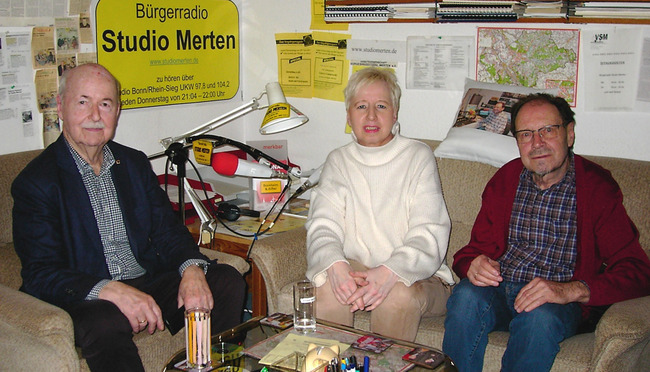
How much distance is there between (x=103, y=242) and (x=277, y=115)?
2.98ft

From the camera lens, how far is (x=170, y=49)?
10.2ft

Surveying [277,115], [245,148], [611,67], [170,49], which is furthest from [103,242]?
[611,67]

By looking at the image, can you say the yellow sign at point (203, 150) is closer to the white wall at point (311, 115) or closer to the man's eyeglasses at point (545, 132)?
the white wall at point (311, 115)

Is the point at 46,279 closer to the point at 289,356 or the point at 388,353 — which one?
the point at 289,356

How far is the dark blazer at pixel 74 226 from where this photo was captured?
6.72 feet

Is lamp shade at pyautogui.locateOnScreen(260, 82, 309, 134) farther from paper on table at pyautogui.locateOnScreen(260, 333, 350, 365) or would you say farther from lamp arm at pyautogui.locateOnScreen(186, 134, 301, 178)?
paper on table at pyautogui.locateOnScreen(260, 333, 350, 365)

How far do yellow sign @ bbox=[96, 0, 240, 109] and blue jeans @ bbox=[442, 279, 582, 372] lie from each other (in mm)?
1653

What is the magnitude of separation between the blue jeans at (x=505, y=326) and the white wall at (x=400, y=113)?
2.63ft

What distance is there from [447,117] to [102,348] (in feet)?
5.66

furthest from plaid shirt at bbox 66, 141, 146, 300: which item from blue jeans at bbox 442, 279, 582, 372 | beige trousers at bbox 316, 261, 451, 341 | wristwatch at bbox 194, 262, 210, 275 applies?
blue jeans at bbox 442, 279, 582, 372

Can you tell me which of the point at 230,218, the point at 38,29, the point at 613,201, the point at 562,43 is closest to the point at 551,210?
the point at 613,201

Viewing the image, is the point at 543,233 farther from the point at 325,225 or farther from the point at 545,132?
the point at 325,225

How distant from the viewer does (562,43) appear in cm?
263

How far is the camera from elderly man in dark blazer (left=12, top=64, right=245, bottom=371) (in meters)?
2.00
